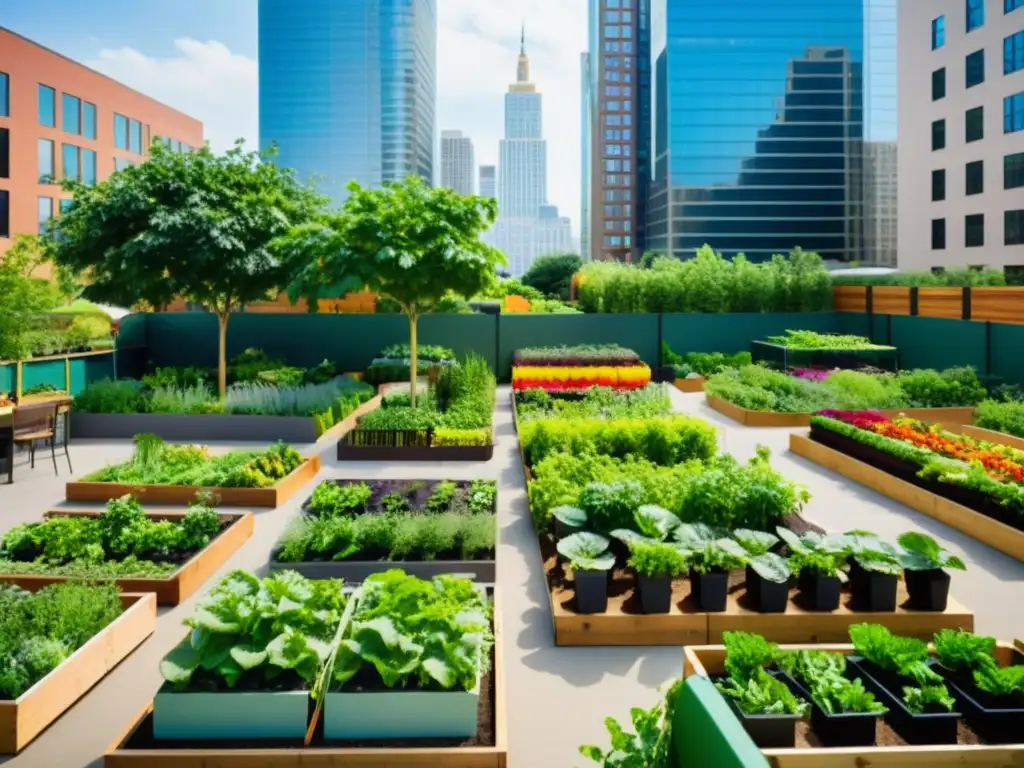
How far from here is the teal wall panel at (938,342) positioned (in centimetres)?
1781

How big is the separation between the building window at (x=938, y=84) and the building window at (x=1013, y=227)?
24.9 ft

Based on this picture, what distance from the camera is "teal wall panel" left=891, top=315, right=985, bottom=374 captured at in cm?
1781

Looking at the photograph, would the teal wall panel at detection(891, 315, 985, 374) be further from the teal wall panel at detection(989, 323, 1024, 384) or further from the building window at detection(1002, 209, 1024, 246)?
the building window at detection(1002, 209, 1024, 246)

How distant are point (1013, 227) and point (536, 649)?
36.5 meters

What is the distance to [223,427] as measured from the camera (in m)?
14.1

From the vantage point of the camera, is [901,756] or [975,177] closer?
[901,756]

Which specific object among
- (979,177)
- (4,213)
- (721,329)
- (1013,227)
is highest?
(979,177)

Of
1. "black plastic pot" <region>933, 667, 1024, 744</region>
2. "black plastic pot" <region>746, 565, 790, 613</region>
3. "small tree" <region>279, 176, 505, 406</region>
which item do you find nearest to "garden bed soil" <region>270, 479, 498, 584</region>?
"black plastic pot" <region>746, 565, 790, 613</region>

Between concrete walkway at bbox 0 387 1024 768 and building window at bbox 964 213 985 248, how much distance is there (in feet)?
103

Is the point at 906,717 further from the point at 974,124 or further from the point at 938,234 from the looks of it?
the point at 938,234

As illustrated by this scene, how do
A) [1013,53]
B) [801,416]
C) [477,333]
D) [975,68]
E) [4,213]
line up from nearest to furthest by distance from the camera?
[801,416], [477,333], [1013,53], [975,68], [4,213]

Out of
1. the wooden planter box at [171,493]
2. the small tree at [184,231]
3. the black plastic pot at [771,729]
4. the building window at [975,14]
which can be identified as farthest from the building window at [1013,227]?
the black plastic pot at [771,729]

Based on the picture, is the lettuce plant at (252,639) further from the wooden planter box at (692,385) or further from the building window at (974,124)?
the building window at (974,124)

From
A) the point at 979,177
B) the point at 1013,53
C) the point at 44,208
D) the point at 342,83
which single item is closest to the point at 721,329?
the point at 979,177
